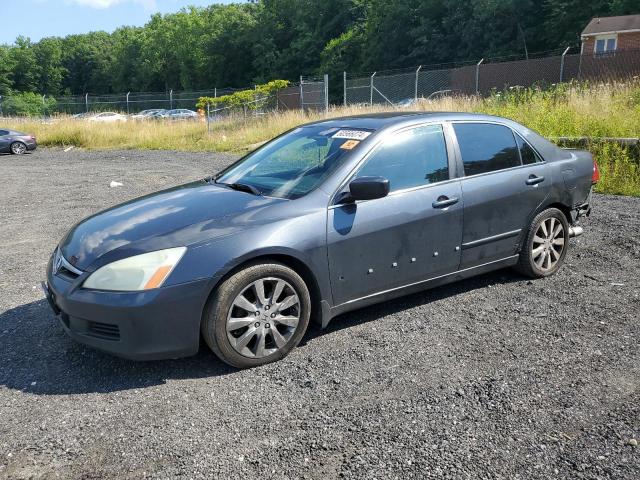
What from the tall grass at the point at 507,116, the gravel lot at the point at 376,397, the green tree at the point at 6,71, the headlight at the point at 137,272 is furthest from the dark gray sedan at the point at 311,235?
the green tree at the point at 6,71

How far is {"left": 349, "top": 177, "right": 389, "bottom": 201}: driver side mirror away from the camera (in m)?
3.69

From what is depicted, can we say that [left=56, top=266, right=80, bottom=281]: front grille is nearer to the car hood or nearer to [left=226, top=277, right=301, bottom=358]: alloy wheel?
the car hood

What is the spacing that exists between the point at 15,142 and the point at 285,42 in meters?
53.2

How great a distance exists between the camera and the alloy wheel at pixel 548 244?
4.92m

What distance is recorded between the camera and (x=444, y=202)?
165 inches

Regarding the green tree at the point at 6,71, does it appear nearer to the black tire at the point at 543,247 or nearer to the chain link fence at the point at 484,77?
the chain link fence at the point at 484,77

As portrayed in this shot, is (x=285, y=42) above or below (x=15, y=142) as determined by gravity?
above

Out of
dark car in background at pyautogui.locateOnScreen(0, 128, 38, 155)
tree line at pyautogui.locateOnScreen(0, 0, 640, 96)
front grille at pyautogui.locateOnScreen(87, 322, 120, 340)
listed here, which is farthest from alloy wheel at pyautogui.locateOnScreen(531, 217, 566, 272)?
tree line at pyautogui.locateOnScreen(0, 0, 640, 96)

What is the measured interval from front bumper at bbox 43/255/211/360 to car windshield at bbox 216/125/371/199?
109cm

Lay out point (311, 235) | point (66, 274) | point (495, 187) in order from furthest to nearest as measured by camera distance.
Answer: point (495, 187)
point (311, 235)
point (66, 274)

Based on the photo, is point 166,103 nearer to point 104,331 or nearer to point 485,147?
point 485,147

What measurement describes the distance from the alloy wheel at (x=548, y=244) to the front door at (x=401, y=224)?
3.41 ft

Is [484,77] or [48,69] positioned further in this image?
[48,69]

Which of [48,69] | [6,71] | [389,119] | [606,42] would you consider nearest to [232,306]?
[389,119]
